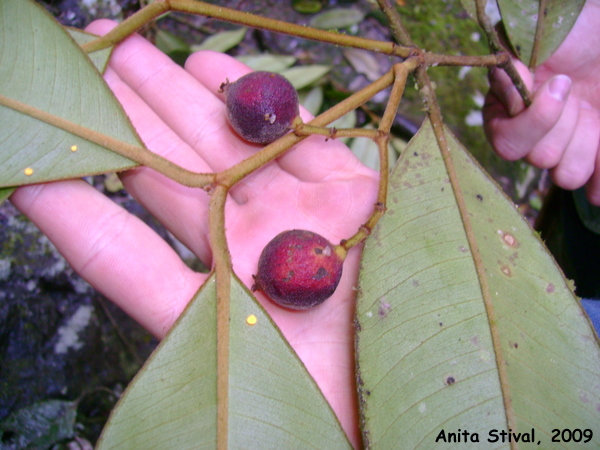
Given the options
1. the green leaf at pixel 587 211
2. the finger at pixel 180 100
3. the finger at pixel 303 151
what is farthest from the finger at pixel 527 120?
the finger at pixel 180 100

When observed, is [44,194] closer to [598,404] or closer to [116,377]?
[116,377]

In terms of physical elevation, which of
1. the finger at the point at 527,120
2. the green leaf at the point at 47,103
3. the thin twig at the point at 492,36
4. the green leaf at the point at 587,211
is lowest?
the green leaf at the point at 587,211

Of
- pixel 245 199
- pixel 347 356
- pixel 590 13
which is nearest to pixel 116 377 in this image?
pixel 245 199

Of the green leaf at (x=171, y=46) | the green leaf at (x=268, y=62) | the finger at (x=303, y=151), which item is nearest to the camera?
the finger at (x=303, y=151)

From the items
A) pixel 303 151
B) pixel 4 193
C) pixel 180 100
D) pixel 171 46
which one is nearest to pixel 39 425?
pixel 4 193

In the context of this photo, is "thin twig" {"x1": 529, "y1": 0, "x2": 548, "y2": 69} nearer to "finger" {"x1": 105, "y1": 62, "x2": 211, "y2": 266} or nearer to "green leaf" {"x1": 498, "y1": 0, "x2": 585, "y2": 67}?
"green leaf" {"x1": 498, "y1": 0, "x2": 585, "y2": 67}

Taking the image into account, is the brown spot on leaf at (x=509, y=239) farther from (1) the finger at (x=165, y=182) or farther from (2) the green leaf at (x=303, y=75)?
(2) the green leaf at (x=303, y=75)

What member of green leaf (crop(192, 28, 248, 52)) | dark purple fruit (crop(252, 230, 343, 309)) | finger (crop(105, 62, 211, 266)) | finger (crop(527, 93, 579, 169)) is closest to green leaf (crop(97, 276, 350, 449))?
dark purple fruit (crop(252, 230, 343, 309))
